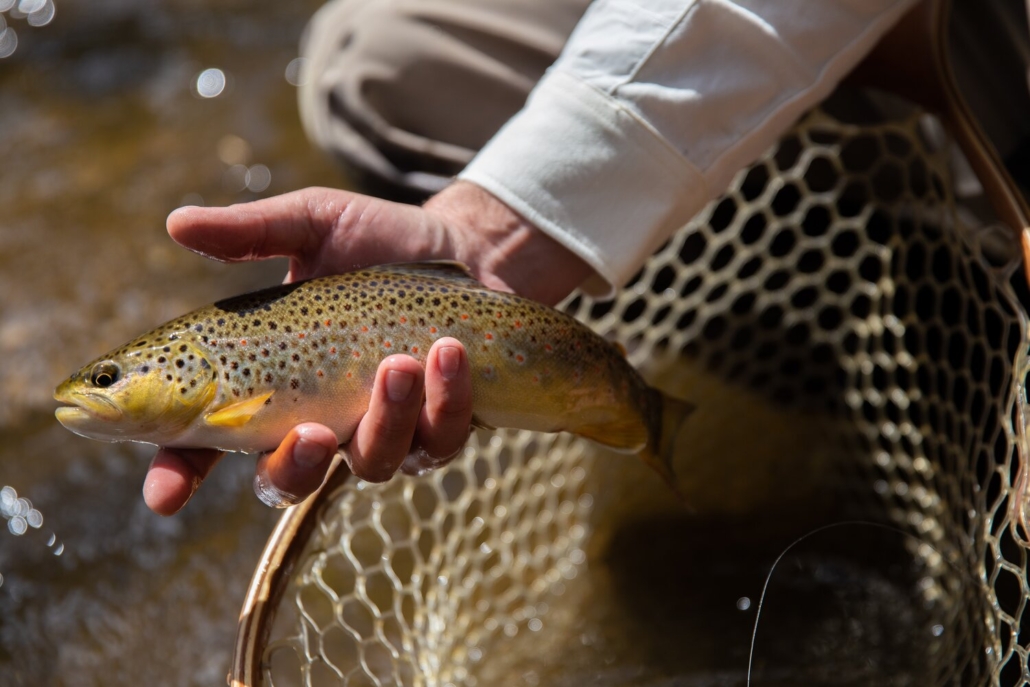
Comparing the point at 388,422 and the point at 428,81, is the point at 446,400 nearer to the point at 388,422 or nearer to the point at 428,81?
the point at 388,422

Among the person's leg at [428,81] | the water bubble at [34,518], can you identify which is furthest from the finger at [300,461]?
the water bubble at [34,518]

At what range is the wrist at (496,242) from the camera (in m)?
1.61

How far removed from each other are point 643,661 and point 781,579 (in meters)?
0.30

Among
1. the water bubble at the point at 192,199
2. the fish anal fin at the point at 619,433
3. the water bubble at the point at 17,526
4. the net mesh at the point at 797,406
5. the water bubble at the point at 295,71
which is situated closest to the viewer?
the fish anal fin at the point at 619,433

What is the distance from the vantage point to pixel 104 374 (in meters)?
1.26

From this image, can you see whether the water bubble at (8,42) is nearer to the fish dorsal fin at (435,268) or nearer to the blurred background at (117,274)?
the blurred background at (117,274)

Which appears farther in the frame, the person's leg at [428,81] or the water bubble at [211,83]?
the water bubble at [211,83]

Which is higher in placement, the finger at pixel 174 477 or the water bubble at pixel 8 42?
the finger at pixel 174 477

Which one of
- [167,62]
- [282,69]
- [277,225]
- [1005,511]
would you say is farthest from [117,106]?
[1005,511]

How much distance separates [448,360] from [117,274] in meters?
2.09

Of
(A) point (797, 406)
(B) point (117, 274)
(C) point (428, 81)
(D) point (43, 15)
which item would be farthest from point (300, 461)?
(D) point (43, 15)

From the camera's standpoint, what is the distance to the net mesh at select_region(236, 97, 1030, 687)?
1604 mm

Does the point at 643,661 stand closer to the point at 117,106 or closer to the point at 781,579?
the point at 781,579

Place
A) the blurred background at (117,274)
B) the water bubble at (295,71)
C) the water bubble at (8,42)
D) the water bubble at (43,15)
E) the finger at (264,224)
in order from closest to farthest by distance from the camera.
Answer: the finger at (264,224) < the blurred background at (117,274) < the water bubble at (295,71) < the water bubble at (8,42) < the water bubble at (43,15)
